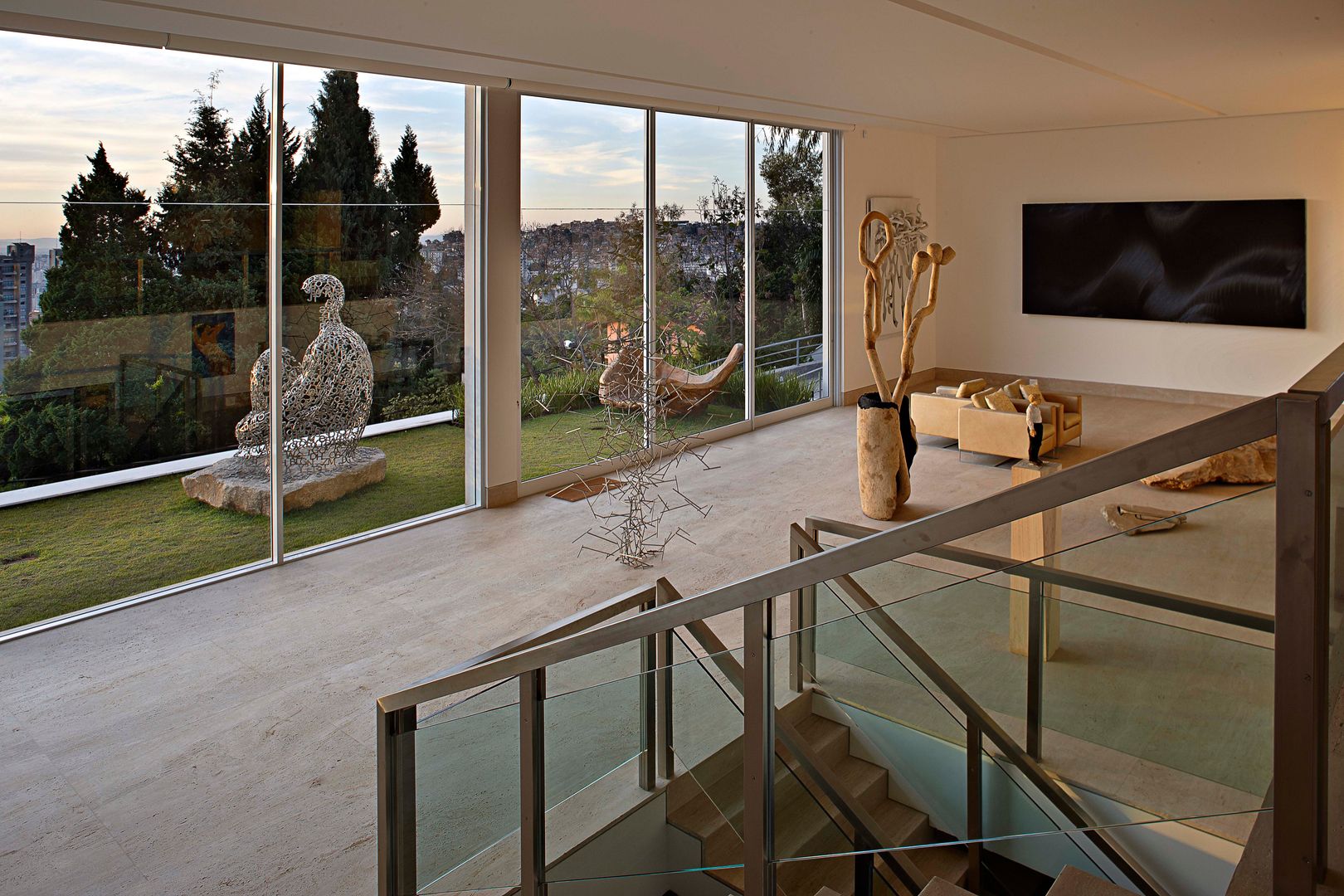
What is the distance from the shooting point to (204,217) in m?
5.32

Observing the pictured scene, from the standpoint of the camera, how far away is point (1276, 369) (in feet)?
33.4

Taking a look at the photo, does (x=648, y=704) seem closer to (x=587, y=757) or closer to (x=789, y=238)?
(x=587, y=757)

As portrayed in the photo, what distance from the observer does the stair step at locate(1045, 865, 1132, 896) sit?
1.86 metres

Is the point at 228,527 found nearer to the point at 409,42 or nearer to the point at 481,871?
the point at 409,42

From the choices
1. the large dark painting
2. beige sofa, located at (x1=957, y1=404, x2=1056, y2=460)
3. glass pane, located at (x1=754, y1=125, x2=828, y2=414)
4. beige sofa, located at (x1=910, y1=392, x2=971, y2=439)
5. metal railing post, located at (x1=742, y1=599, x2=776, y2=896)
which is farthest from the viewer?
the large dark painting

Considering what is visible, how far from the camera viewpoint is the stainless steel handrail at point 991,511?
3.49 feet

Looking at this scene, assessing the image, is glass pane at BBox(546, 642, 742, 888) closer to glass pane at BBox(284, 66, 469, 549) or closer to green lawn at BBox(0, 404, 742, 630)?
green lawn at BBox(0, 404, 742, 630)

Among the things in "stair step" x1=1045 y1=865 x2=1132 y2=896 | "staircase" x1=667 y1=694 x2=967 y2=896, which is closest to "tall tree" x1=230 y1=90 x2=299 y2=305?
"staircase" x1=667 y1=694 x2=967 y2=896

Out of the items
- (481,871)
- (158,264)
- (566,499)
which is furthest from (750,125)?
(481,871)

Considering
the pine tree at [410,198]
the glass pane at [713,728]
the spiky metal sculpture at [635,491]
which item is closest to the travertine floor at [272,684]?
the spiky metal sculpture at [635,491]

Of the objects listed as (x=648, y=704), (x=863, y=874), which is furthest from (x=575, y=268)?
(x=648, y=704)

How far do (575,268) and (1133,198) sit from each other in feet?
21.4

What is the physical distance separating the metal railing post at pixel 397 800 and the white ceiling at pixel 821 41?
295 cm

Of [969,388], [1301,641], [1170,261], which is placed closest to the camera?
[1301,641]
